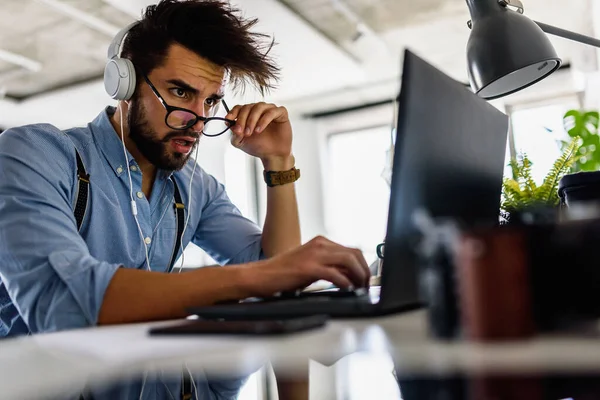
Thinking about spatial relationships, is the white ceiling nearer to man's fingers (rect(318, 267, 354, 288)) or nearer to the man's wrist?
the man's wrist

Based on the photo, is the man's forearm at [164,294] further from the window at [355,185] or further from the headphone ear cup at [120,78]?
the window at [355,185]

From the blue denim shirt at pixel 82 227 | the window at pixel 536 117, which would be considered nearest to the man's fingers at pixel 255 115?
the blue denim shirt at pixel 82 227

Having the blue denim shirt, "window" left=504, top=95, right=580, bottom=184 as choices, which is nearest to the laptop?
the blue denim shirt

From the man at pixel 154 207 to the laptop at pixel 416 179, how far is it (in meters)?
0.07

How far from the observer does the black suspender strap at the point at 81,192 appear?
1163mm

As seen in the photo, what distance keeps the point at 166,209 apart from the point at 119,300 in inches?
24.4

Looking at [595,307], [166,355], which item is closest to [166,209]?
[166,355]

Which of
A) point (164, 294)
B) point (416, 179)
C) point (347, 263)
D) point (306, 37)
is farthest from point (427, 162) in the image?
point (306, 37)

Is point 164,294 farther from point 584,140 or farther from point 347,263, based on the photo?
point 584,140

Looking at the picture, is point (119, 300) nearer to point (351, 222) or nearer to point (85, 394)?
point (85, 394)

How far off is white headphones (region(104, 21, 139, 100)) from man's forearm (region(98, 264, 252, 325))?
0.71 metres

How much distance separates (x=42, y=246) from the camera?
2.83 feet

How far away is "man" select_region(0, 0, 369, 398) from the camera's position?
789mm

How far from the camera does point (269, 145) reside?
1.53 meters
